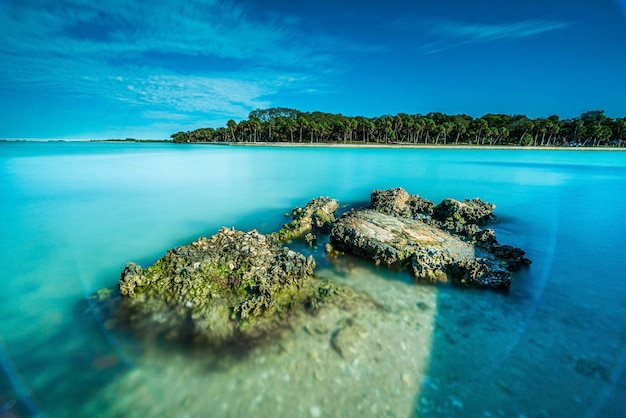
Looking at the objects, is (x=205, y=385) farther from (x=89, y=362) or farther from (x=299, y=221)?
(x=299, y=221)

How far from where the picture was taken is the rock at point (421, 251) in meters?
5.09

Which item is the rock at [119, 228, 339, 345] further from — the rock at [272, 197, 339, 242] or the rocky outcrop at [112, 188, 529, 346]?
the rock at [272, 197, 339, 242]

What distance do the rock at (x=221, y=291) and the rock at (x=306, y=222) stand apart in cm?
150

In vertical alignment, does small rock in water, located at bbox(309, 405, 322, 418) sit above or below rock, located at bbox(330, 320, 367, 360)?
below

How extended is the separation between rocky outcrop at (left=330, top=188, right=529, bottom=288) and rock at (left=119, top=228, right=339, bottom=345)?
4.71ft

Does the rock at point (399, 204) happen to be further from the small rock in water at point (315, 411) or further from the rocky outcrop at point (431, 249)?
the small rock in water at point (315, 411)

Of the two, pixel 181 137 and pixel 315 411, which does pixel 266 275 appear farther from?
pixel 181 137

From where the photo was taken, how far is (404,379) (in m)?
3.10

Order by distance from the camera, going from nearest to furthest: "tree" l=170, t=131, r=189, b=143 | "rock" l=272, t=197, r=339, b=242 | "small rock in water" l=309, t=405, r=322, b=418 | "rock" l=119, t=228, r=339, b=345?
"small rock in water" l=309, t=405, r=322, b=418 < "rock" l=119, t=228, r=339, b=345 < "rock" l=272, t=197, r=339, b=242 < "tree" l=170, t=131, r=189, b=143

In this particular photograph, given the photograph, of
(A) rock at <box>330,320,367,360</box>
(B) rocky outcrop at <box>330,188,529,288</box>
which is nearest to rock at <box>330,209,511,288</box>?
(B) rocky outcrop at <box>330,188,529,288</box>

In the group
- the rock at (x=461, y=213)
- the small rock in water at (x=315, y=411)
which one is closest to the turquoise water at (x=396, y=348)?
the small rock in water at (x=315, y=411)

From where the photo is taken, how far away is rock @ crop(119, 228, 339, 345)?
3.88 metres

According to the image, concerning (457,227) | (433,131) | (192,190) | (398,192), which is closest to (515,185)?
(398,192)

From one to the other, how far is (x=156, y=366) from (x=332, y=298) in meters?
2.65
